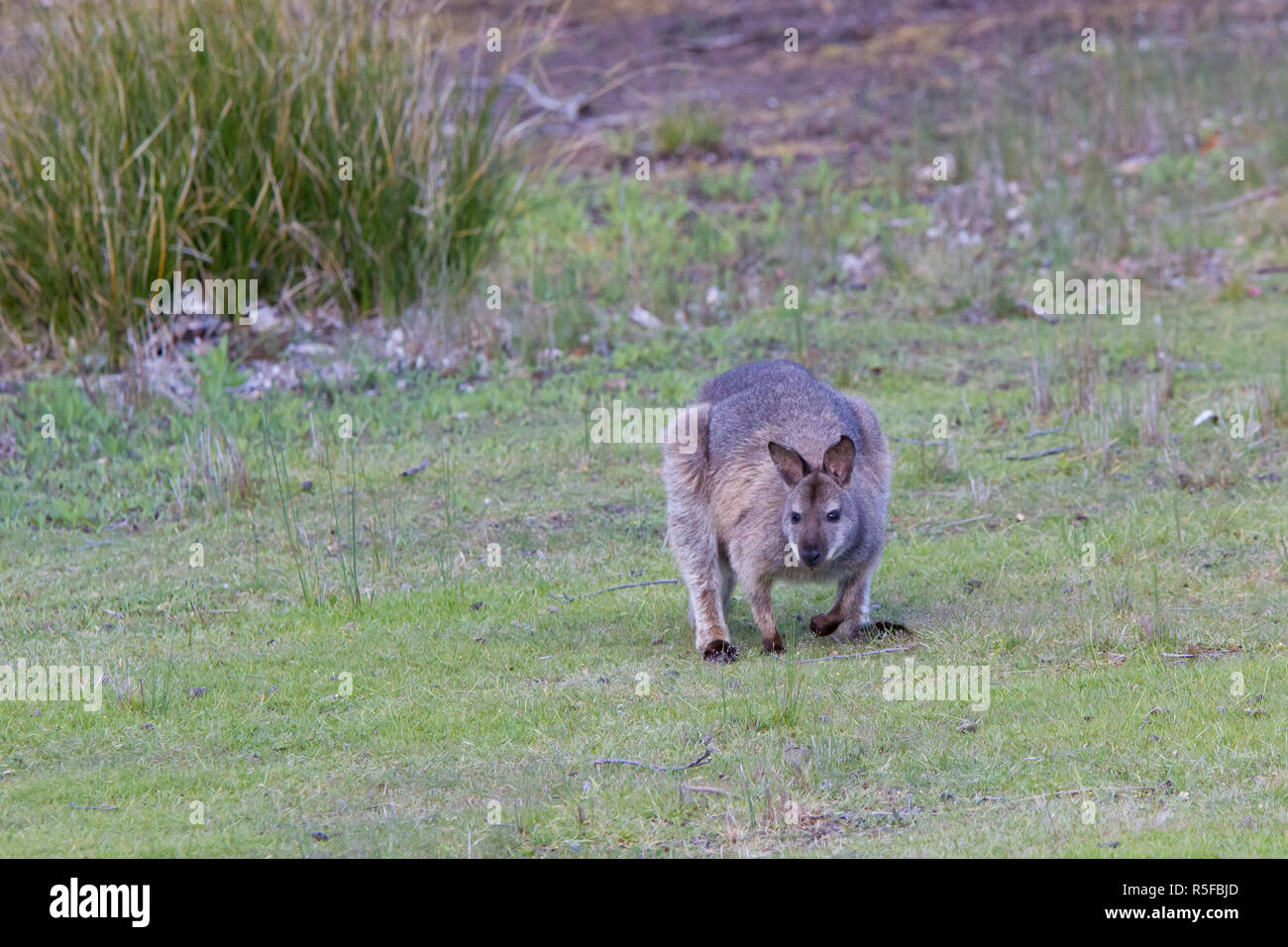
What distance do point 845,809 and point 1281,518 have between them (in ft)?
12.0

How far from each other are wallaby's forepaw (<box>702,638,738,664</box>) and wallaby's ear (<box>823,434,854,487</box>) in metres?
0.76

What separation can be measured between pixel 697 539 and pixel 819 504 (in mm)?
670

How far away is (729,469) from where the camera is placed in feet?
22.2

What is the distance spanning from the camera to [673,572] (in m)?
7.65

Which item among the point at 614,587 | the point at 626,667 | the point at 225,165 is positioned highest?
the point at 225,165

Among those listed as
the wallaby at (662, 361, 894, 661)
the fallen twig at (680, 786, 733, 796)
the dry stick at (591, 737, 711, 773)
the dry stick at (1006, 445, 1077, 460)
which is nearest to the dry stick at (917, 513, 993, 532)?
the dry stick at (1006, 445, 1077, 460)

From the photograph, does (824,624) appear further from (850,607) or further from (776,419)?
(776,419)

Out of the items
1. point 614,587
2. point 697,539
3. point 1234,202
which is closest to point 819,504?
point 697,539

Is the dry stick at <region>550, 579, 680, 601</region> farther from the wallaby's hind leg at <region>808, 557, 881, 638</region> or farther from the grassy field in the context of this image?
the wallaby's hind leg at <region>808, 557, 881, 638</region>

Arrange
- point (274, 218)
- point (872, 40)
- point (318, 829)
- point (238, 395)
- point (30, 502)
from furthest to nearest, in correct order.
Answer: point (872, 40) < point (274, 218) < point (238, 395) < point (30, 502) < point (318, 829)

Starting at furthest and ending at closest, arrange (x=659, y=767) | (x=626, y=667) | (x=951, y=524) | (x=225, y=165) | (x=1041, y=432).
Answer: (x=225, y=165), (x=1041, y=432), (x=951, y=524), (x=626, y=667), (x=659, y=767)

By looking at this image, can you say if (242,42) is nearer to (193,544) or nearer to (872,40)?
(193,544)

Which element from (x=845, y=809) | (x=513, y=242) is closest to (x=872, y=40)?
(x=513, y=242)
